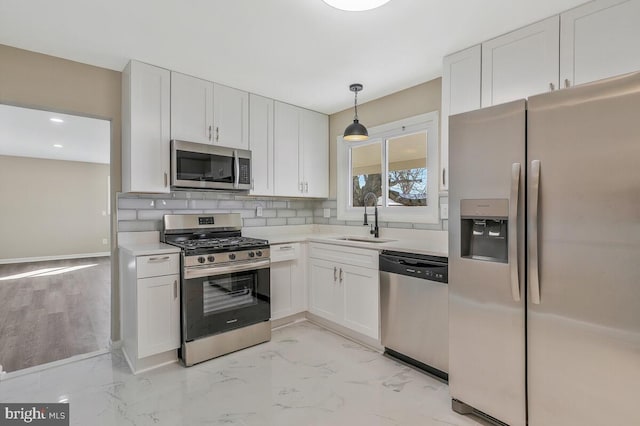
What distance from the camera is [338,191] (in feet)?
12.8

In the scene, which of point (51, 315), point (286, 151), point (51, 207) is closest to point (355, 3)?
point (286, 151)

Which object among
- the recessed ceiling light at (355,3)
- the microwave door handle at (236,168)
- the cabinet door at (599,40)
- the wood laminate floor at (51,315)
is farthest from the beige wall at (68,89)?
the cabinet door at (599,40)

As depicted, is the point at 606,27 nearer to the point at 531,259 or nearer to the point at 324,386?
the point at 531,259

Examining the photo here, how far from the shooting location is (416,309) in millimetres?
2383

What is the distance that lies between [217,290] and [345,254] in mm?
1162

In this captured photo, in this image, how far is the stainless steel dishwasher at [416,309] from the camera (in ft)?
7.27

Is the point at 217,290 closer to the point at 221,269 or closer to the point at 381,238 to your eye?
the point at 221,269

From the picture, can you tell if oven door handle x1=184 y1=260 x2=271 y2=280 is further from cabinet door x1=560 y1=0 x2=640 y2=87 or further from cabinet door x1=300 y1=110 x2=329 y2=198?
cabinet door x1=560 y1=0 x2=640 y2=87

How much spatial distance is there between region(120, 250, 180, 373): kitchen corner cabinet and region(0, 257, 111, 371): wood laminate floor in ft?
2.39

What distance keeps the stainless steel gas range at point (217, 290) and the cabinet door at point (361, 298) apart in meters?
0.73

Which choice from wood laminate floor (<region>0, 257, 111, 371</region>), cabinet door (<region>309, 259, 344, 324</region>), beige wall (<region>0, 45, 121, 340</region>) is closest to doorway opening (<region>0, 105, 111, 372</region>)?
wood laminate floor (<region>0, 257, 111, 371</region>)

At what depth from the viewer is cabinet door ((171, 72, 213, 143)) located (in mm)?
2770

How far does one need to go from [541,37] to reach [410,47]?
822mm

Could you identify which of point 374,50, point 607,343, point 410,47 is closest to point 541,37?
point 410,47
